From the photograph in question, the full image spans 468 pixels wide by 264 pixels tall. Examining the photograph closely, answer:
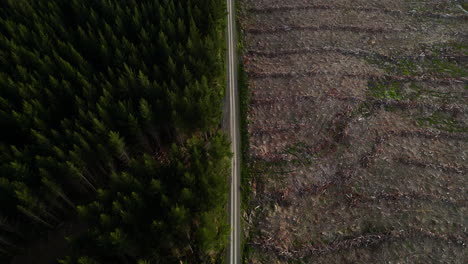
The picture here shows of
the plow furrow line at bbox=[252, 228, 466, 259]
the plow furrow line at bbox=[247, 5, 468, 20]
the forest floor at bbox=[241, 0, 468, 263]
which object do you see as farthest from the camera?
the plow furrow line at bbox=[247, 5, 468, 20]

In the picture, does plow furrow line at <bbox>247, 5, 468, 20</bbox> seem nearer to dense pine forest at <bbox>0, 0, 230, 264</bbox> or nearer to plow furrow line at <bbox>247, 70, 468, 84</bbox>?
dense pine forest at <bbox>0, 0, 230, 264</bbox>

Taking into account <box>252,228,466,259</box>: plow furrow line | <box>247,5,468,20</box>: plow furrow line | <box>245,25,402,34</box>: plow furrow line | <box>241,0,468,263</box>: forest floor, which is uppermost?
<box>247,5,468,20</box>: plow furrow line

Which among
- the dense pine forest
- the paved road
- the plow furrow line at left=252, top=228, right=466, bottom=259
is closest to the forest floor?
the plow furrow line at left=252, top=228, right=466, bottom=259

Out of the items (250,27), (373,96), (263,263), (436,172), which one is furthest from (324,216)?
(250,27)

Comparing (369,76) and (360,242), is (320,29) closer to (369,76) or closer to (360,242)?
(369,76)

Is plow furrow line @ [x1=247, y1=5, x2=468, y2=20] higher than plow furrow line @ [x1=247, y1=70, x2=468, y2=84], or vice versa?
plow furrow line @ [x1=247, y1=5, x2=468, y2=20]

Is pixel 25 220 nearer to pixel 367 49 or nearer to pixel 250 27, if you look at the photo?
pixel 250 27
